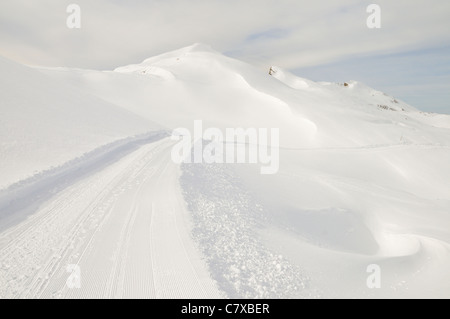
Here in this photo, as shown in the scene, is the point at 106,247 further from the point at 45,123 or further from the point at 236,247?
the point at 45,123

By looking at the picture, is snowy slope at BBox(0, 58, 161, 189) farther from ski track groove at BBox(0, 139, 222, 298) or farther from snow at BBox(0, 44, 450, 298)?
ski track groove at BBox(0, 139, 222, 298)

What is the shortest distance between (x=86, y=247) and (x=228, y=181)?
17.4ft

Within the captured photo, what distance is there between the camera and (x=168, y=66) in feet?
131

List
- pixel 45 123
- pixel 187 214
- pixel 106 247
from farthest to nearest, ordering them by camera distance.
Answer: pixel 45 123, pixel 187 214, pixel 106 247

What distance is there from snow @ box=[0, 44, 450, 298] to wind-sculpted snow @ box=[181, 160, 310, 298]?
0.03 metres

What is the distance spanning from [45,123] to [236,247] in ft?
39.7

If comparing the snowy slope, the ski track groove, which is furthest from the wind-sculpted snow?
the snowy slope

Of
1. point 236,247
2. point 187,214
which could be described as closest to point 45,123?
point 187,214

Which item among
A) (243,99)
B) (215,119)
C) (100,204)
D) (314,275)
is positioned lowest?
(314,275)

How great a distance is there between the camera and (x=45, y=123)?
1251cm

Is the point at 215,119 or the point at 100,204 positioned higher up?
the point at 215,119

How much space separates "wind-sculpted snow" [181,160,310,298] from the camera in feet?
13.6

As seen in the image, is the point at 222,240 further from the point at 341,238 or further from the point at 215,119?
the point at 215,119
